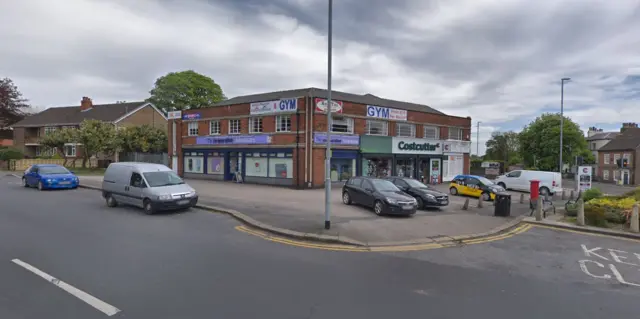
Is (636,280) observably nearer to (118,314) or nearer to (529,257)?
(529,257)

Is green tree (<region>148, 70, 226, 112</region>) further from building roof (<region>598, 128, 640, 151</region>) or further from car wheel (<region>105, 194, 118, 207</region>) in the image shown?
building roof (<region>598, 128, 640, 151</region>)

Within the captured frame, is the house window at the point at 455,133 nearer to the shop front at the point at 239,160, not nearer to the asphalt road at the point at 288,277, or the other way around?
the shop front at the point at 239,160

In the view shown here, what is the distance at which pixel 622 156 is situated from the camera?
57719 millimetres

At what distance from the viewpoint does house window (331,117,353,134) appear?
26347 millimetres

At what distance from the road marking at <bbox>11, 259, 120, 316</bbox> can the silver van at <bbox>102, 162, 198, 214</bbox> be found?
602cm

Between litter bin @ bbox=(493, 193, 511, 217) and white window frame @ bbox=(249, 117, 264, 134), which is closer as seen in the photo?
litter bin @ bbox=(493, 193, 511, 217)

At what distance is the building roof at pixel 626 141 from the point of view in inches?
2237

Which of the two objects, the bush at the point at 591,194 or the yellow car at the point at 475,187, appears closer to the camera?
the bush at the point at 591,194

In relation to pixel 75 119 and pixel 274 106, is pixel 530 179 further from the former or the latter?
pixel 75 119

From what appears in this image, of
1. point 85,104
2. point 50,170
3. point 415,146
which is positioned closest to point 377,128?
point 415,146

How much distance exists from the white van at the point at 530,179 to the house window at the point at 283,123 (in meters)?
17.6

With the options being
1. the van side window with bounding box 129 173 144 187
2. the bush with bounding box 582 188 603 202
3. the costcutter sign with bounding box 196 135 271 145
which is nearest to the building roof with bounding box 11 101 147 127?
the costcutter sign with bounding box 196 135 271 145

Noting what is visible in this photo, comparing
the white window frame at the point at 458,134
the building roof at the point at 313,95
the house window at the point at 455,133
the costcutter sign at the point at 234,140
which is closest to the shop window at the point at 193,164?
the costcutter sign at the point at 234,140

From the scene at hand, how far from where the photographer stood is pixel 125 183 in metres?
13.9
